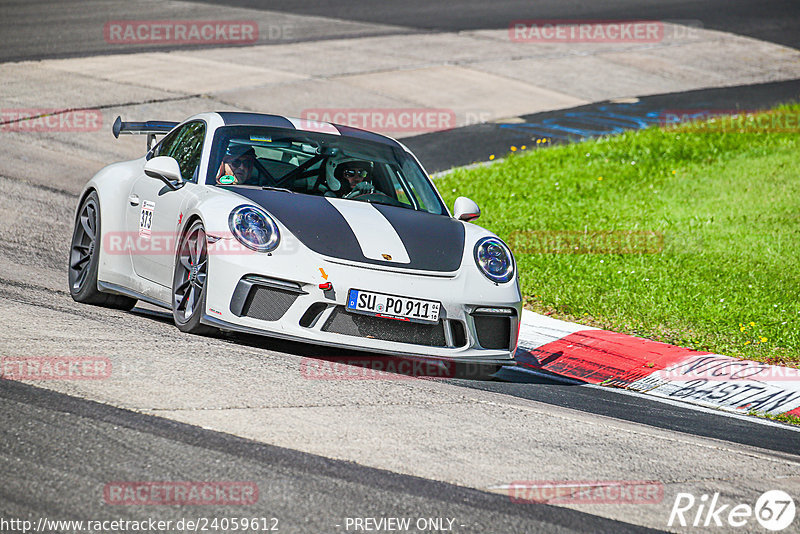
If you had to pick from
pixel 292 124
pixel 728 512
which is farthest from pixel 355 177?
pixel 728 512

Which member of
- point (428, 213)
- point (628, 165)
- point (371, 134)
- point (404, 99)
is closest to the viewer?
point (428, 213)

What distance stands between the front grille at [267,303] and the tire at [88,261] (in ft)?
6.57

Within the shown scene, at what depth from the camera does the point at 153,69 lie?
19.2 m

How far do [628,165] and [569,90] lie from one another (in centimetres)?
599

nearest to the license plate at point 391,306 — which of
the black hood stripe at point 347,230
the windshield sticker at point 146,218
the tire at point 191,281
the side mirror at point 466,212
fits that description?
the black hood stripe at point 347,230

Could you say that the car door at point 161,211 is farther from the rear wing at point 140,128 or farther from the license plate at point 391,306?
the license plate at point 391,306

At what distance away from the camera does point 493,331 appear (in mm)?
6543

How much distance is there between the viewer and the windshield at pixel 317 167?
23.5ft

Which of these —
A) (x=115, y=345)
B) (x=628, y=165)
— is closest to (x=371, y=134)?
(x=115, y=345)

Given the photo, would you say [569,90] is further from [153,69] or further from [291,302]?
[291,302]

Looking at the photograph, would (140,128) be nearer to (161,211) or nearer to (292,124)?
(292,124)

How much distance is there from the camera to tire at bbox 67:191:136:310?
7.67 meters

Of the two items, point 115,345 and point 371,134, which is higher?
point 371,134

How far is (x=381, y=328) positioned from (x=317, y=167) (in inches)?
66.5
